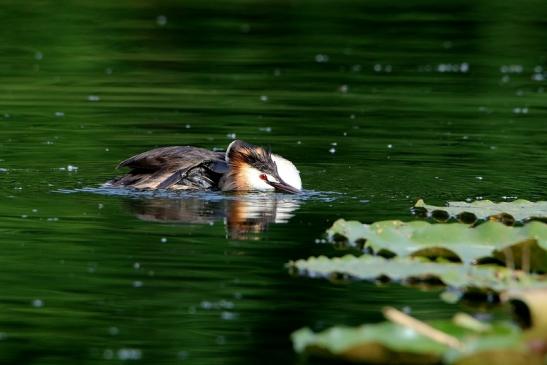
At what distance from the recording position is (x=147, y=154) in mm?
9969

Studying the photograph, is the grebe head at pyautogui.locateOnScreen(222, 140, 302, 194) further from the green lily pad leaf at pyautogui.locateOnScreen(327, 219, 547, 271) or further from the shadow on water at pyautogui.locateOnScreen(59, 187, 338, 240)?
the green lily pad leaf at pyautogui.locateOnScreen(327, 219, 547, 271)

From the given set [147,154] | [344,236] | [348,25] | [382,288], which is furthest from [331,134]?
[348,25]

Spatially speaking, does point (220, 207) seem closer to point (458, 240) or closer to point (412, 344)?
point (458, 240)

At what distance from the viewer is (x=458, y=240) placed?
7301mm

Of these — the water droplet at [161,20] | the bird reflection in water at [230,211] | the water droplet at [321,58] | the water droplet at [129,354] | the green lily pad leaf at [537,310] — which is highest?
the water droplet at [161,20]

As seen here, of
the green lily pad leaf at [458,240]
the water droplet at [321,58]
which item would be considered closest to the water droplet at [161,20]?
the water droplet at [321,58]

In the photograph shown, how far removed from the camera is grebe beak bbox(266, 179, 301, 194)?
981cm

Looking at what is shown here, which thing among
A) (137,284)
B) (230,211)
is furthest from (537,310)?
(230,211)

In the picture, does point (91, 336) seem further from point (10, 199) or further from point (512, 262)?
point (10, 199)

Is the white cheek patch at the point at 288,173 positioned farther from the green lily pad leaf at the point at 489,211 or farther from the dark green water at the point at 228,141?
the green lily pad leaf at the point at 489,211

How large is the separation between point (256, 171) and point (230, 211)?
681 mm

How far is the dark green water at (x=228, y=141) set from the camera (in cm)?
664

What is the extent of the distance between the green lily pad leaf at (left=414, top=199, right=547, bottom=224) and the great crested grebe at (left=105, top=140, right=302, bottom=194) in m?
1.33

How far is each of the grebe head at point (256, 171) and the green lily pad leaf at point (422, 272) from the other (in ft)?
7.96
